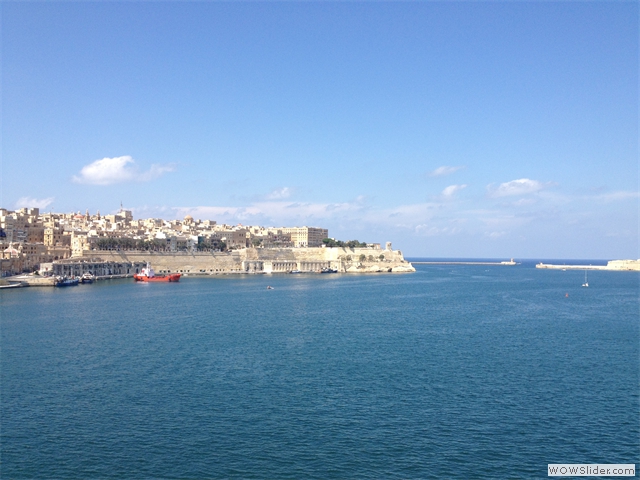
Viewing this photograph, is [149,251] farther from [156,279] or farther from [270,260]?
[270,260]

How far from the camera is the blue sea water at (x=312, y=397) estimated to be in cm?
1073

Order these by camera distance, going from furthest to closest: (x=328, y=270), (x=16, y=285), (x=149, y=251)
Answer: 1. (x=328, y=270)
2. (x=149, y=251)
3. (x=16, y=285)

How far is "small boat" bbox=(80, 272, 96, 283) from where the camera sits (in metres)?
55.4

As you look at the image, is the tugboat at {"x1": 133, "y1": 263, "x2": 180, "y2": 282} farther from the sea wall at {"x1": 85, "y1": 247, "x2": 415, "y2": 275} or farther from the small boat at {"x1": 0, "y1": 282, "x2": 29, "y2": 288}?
the small boat at {"x1": 0, "y1": 282, "x2": 29, "y2": 288}

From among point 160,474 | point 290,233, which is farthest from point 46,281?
point 290,233

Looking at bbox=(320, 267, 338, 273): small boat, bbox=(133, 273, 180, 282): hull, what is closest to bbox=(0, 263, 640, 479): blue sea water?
bbox=(133, 273, 180, 282): hull

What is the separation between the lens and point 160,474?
1006 centimetres

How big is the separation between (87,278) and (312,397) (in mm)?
47618

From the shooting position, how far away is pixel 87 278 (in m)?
56.4

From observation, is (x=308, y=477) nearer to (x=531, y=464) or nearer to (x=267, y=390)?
(x=531, y=464)

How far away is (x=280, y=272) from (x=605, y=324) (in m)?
54.5

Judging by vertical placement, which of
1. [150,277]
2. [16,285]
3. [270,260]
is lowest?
[16,285]

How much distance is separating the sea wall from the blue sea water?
40.1 m

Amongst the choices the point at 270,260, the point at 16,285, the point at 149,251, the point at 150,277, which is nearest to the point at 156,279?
the point at 150,277
